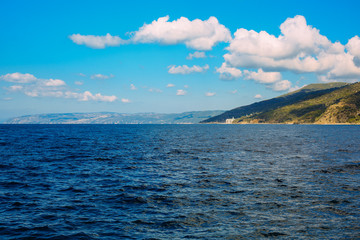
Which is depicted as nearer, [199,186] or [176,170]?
[199,186]

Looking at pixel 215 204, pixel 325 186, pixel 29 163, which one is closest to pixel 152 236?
pixel 215 204

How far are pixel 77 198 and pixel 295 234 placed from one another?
19.6 meters

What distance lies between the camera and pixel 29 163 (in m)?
46.8

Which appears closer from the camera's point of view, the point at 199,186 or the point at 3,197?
the point at 3,197

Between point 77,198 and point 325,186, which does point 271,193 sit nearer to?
point 325,186

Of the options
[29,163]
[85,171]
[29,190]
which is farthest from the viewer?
[29,163]

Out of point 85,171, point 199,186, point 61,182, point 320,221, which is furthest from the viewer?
point 85,171

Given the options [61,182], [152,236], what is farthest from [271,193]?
[61,182]

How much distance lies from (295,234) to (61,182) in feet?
88.4

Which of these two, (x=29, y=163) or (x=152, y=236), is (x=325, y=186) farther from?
(x=29, y=163)

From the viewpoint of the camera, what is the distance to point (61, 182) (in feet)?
107

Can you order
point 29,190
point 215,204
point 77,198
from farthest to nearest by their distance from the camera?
point 29,190 → point 77,198 → point 215,204

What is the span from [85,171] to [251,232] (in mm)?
29456

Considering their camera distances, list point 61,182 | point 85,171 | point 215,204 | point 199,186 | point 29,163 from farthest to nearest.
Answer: point 29,163 → point 85,171 → point 61,182 → point 199,186 → point 215,204
